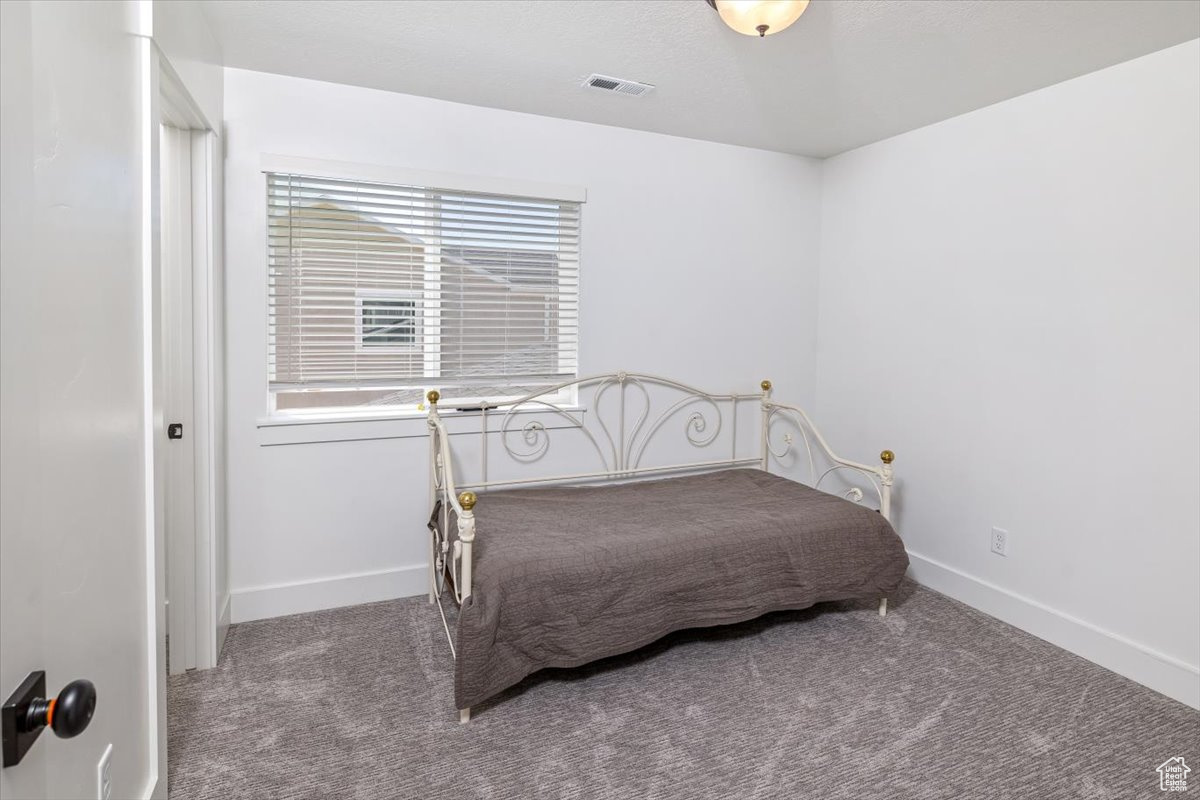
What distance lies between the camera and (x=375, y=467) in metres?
3.08

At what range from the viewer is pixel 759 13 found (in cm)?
194

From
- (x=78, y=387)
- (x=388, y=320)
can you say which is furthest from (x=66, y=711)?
(x=388, y=320)

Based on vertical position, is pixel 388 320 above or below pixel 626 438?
above

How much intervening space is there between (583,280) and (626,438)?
2.86ft

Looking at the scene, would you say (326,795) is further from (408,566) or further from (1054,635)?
(1054,635)

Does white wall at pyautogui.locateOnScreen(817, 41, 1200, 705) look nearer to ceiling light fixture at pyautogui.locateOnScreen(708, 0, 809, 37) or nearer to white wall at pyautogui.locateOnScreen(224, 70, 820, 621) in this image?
white wall at pyautogui.locateOnScreen(224, 70, 820, 621)

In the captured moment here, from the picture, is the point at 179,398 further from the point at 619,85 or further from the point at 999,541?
the point at 999,541

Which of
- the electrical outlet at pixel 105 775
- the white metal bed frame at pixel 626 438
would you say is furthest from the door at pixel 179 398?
the electrical outlet at pixel 105 775

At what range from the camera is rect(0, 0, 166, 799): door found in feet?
3.02

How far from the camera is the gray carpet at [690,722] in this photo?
190 cm

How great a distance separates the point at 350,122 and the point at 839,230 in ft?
8.85

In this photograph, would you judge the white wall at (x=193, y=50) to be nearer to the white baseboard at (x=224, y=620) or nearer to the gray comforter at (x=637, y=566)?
the gray comforter at (x=637, y=566)

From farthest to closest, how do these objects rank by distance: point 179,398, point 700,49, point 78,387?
1. point 700,49
2. point 179,398
3. point 78,387

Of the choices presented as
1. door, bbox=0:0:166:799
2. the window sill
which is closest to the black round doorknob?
door, bbox=0:0:166:799
